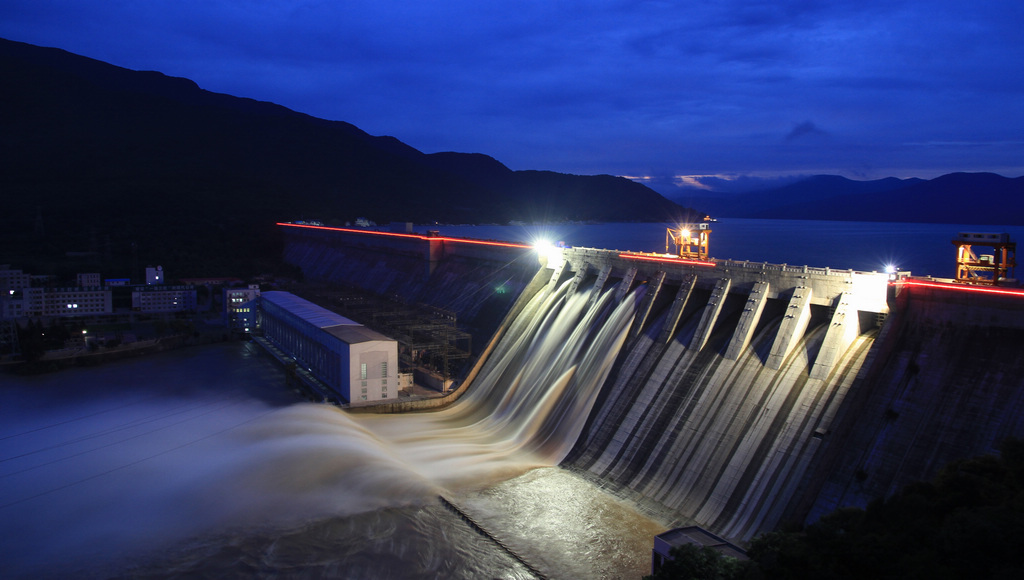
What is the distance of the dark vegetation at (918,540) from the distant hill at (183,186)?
271 ft

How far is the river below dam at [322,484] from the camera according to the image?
18844 mm

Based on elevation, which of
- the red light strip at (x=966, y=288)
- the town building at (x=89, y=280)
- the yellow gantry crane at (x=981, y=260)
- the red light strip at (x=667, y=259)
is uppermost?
the yellow gantry crane at (x=981, y=260)

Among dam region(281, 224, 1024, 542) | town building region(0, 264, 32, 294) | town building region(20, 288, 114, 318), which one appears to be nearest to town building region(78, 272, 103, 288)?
town building region(0, 264, 32, 294)

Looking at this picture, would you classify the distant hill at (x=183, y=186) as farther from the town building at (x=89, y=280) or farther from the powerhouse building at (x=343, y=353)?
the powerhouse building at (x=343, y=353)

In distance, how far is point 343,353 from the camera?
110ft

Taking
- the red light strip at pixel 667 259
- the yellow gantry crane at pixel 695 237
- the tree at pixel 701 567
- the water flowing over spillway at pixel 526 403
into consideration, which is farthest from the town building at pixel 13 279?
the tree at pixel 701 567

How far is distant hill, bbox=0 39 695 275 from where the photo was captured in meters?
98.8

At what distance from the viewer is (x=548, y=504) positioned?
22.2 meters

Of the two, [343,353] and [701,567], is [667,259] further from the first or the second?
[701,567]

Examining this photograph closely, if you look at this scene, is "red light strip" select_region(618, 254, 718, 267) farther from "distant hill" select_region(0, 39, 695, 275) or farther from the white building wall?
"distant hill" select_region(0, 39, 695, 275)

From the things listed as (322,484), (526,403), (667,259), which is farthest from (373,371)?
(667,259)

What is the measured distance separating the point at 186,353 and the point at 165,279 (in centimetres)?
3382

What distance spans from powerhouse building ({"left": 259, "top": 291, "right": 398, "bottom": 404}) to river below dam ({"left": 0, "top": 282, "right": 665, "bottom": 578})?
193 centimetres

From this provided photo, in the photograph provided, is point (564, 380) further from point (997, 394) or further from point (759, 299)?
point (997, 394)
